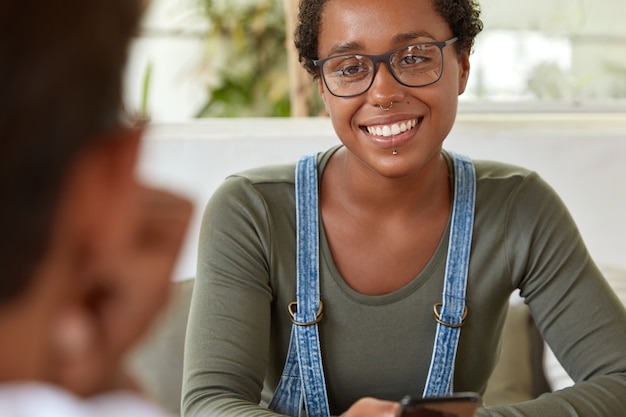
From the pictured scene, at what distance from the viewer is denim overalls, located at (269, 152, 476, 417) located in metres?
1.59

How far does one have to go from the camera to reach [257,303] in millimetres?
1552

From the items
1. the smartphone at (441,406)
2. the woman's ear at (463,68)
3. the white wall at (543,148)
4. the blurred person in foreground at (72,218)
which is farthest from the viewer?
the white wall at (543,148)

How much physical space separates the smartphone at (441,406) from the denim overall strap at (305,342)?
1.84 ft

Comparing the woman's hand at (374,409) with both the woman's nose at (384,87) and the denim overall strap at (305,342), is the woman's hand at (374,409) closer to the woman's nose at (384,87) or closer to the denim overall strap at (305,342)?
the denim overall strap at (305,342)

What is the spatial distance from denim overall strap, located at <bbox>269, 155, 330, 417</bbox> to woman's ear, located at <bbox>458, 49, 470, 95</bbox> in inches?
14.6

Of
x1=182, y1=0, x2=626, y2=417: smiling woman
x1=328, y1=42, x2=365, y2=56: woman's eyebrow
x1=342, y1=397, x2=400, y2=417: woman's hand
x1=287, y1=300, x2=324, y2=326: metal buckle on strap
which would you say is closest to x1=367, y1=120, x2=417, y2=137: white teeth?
x1=182, y1=0, x2=626, y2=417: smiling woman

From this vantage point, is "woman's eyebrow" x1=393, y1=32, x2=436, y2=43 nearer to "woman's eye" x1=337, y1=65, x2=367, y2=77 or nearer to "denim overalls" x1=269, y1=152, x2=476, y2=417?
"woman's eye" x1=337, y1=65, x2=367, y2=77

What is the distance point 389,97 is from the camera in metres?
1.56

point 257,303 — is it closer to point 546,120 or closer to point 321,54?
point 321,54

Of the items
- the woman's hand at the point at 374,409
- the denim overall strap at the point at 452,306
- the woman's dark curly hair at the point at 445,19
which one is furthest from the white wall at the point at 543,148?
the woman's hand at the point at 374,409

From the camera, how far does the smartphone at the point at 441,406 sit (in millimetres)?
1008

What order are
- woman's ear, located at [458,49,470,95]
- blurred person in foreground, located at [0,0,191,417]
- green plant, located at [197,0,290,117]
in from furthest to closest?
green plant, located at [197,0,290,117], woman's ear, located at [458,49,470,95], blurred person in foreground, located at [0,0,191,417]

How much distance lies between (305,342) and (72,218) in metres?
1.24

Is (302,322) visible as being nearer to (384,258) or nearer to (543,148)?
(384,258)
